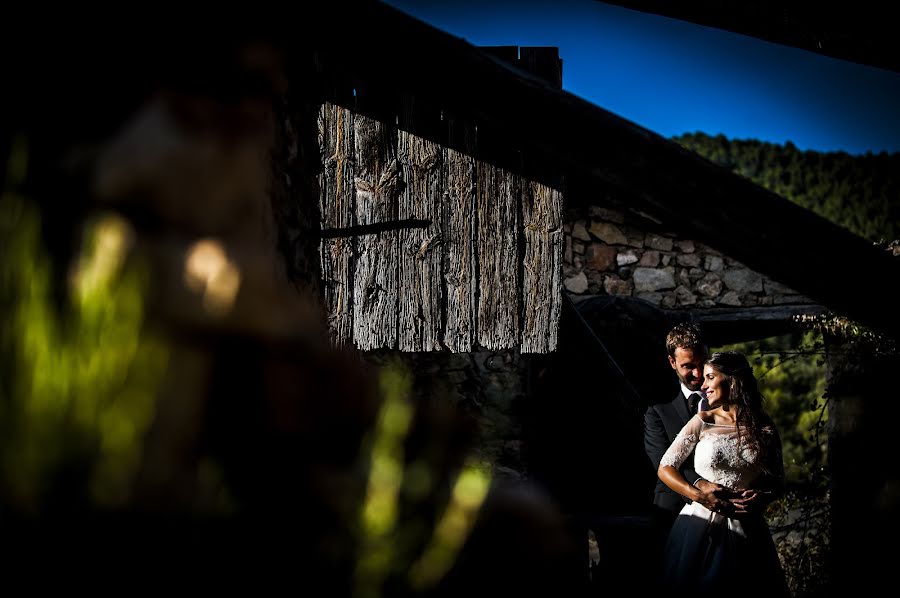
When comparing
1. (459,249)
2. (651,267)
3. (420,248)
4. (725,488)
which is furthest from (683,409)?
(651,267)

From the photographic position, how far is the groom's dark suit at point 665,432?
11.0ft

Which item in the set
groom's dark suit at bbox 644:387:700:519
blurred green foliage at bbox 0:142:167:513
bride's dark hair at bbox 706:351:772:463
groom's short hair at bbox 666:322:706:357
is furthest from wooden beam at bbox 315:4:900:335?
groom's dark suit at bbox 644:387:700:519

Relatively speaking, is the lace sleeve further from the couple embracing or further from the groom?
the groom

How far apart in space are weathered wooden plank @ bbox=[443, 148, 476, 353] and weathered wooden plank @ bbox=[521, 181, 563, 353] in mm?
252

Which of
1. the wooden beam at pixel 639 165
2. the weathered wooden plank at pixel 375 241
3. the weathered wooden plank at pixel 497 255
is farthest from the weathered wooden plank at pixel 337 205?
the wooden beam at pixel 639 165

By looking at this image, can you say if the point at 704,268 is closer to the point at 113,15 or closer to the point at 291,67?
the point at 291,67

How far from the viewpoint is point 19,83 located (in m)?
0.73

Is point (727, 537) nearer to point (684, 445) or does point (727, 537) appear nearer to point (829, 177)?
point (684, 445)

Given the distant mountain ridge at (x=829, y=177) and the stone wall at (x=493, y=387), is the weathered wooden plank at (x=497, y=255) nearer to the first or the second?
the stone wall at (x=493, y=387)

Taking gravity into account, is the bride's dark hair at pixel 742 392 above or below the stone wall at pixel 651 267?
below

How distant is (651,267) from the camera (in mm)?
6707

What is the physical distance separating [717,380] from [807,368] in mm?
7853

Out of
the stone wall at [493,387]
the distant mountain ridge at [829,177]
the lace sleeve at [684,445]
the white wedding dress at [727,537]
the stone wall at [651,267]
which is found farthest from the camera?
the distant mountain ridge at [829,177]

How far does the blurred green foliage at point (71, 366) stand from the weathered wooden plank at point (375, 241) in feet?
6.82
